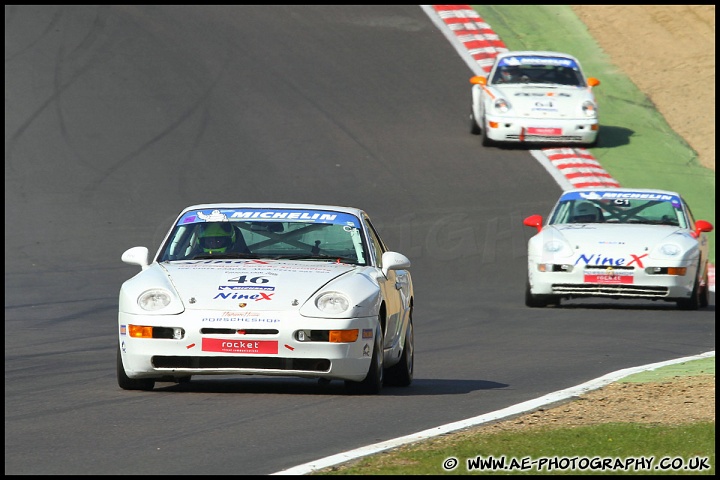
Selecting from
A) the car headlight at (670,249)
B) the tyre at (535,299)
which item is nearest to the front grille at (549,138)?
the tyre at (535,299)

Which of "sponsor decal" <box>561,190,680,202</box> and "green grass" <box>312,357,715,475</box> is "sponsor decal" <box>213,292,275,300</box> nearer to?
"green grass" <box>312,357,715,475</box>

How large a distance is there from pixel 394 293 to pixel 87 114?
15.0 metres

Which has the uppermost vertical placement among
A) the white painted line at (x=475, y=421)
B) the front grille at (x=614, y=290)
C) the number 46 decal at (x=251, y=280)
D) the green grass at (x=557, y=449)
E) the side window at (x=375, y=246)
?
the side window at (x=375, y=246)

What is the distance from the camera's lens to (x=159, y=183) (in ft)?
73.0

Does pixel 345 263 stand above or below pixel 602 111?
below

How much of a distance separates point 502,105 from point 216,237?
15476 millimetres

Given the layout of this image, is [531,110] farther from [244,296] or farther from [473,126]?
[244,296]

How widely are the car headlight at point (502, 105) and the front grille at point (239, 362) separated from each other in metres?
16.3

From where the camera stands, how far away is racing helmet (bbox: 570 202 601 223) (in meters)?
18.1

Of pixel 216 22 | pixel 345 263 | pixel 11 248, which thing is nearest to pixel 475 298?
pixel 11 248

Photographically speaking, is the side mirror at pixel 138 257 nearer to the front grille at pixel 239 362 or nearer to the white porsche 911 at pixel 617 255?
the front grille at pixel 239 362

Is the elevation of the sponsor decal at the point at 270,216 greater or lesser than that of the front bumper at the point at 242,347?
greater

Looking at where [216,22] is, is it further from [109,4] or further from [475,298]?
[475,298]

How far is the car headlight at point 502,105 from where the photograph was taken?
995 inches
